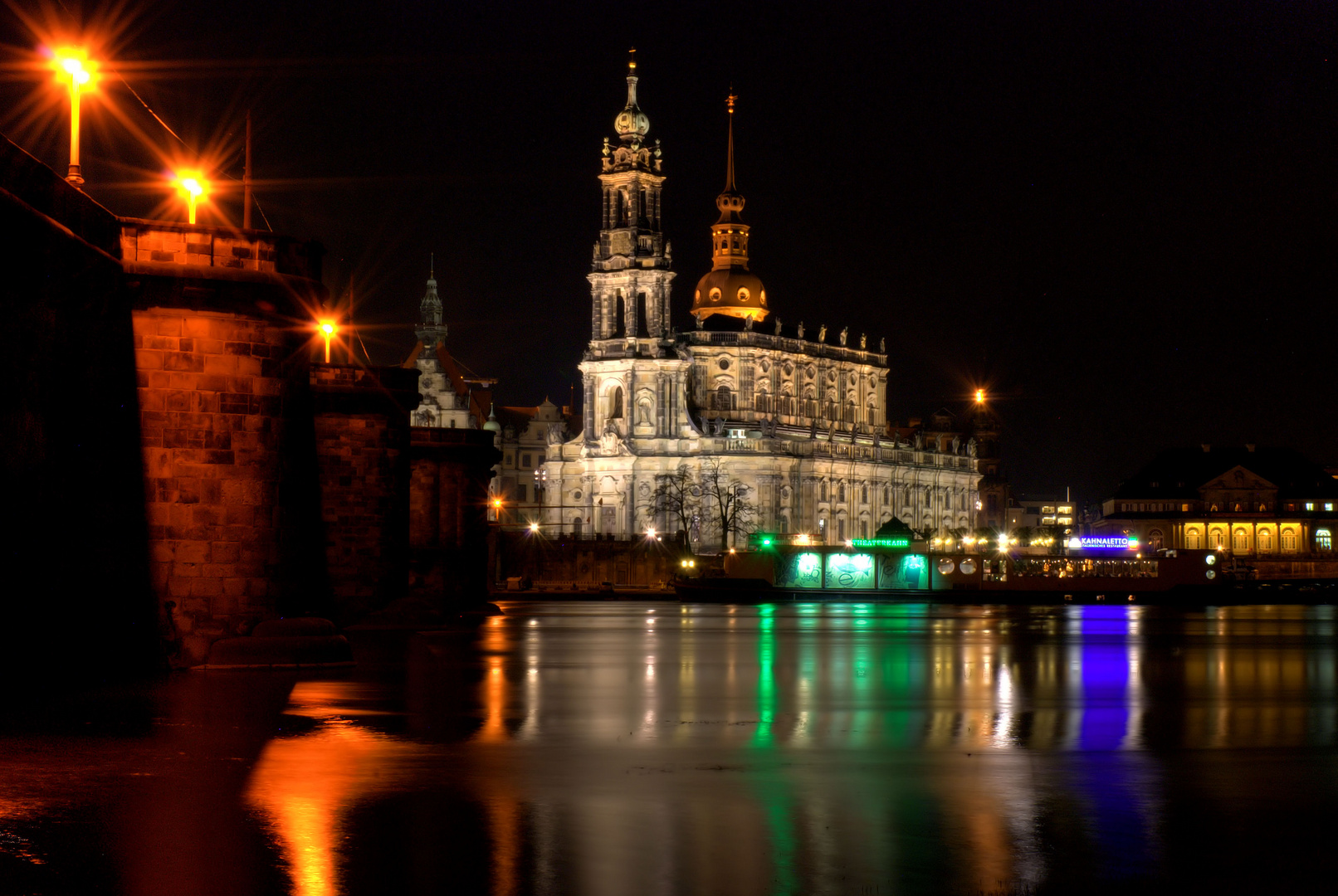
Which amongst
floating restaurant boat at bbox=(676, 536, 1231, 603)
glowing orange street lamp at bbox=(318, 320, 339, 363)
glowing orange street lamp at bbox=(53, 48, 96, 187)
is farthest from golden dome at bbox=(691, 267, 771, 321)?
glowing orange street lamp at bbox=(53, 48, 96, 187)

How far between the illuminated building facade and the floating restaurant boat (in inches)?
3364

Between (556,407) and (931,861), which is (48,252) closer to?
(931,861)

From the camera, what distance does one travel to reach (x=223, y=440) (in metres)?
31.2

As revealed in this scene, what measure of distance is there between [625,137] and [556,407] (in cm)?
3096

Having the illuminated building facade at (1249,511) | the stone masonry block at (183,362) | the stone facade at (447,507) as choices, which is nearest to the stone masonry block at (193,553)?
the stone masonry block at (183,362)

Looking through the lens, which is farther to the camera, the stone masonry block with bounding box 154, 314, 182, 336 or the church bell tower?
the church bell tower

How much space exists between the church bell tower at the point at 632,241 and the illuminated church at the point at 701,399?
0.44ft

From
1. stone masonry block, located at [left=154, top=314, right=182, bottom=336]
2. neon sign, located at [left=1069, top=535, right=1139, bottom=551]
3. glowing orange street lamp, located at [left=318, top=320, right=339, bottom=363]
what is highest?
glowing orange street lamp, located at [left=318, top=320, right=339, bottom=363]

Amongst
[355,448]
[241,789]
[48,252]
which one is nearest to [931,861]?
[241,789]

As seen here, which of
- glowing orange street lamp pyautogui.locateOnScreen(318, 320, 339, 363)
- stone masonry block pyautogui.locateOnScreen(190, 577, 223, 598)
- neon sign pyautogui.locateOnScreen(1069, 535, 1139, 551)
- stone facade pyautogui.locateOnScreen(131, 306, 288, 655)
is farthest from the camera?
neon sign pyautogui.locateOnScreen(1069, 535, 1139, 551)

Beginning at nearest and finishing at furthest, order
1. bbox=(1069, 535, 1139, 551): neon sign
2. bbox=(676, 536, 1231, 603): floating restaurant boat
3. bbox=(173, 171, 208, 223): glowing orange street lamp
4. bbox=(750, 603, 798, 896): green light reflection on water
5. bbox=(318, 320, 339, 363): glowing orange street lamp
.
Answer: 1. bbox=(750, 603, 798, 896): green light reflection on water
2. bbox=(173, 171, 208, 223): glowing orange street lamp
3. bbox=(318, 320, 339, 363): glowing orange street lamp
4. bbox=(676, 536, 1231, 603): floating restaurant boat
5. bbox=(1069, 535, 1139, 551): neon sign

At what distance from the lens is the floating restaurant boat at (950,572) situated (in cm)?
10600

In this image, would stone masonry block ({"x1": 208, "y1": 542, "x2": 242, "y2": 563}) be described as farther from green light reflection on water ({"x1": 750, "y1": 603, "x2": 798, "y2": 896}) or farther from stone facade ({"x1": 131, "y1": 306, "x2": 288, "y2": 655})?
green light reflection on water ({"x1": 750, "y1": 603, "x2": 798, "y2": 896})

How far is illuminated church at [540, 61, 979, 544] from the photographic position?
483 ft
